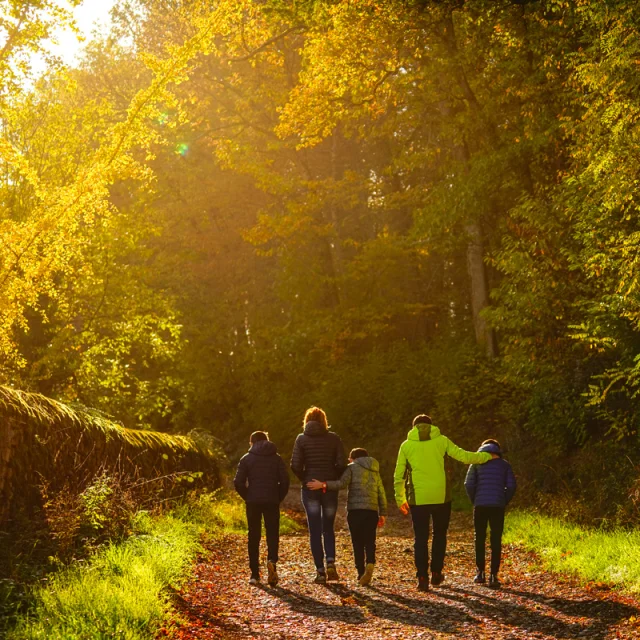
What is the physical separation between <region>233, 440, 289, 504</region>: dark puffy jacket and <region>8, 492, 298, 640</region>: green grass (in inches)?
44.8

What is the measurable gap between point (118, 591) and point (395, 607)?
291 cm

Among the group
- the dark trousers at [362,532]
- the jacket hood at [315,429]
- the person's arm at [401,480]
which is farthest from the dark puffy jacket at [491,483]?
the jacket hood at [315,429]

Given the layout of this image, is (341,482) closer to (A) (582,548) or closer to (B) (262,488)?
(B) (262,488)

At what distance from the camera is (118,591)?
7387mm

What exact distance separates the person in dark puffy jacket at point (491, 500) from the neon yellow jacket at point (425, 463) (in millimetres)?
174

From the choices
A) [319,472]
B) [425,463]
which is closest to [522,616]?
[425,463]

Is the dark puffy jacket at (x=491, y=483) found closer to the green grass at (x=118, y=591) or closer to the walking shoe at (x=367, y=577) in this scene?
the walking shoe at (x=367, y=577)

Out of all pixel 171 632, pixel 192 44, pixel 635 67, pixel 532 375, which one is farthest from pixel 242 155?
pixel 171 632

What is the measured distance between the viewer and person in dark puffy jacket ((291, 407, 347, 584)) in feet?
33.6

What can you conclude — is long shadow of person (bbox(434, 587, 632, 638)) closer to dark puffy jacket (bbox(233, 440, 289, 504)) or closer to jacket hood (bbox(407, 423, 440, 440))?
jacket hood (bbox(407, 423, 440, 440))

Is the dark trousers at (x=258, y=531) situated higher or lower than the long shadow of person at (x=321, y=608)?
higher

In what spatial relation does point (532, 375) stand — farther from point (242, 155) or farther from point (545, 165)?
point (242, 155)

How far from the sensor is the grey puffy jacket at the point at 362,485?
33.5 ft

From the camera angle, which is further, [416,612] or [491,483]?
[491,483]
